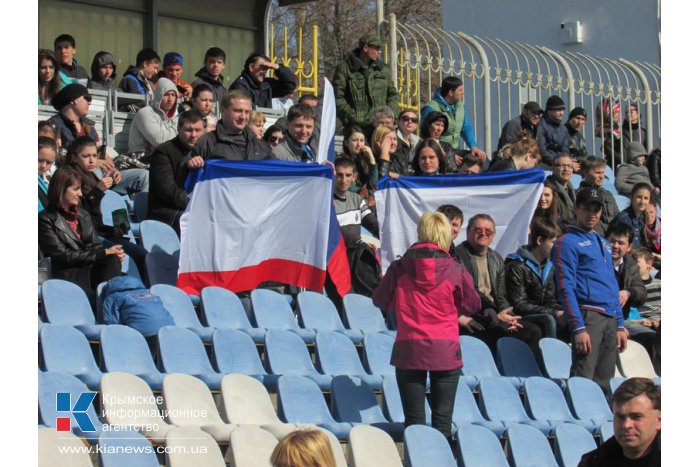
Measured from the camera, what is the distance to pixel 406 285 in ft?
26.4

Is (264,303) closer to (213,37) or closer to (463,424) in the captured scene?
(463,424)

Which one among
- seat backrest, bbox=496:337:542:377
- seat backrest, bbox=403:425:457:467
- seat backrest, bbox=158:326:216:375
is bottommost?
seat backrest, bbox=403:425:457:467

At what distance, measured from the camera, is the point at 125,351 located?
313 inches

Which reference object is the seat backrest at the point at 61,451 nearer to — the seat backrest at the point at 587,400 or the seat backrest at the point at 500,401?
the seat backrest at the point at 500,401

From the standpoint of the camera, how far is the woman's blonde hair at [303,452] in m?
5.43

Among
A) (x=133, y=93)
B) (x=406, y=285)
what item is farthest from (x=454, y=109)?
(x=406, y=285)

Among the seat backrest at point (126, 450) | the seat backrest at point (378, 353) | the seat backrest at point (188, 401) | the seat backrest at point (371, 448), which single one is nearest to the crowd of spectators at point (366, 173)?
the seat backrest at point (378, 353)

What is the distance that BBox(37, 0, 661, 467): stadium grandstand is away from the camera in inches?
296

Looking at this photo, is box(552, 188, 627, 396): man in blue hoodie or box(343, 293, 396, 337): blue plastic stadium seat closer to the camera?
box(552, 188, 627, 396): man in blue hoodie

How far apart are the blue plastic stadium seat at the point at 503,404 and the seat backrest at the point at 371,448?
4.96 feet

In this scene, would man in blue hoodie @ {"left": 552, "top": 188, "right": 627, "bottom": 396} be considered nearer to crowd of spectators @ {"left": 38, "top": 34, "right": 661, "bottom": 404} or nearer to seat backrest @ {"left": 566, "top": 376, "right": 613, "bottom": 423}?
crowd of spectators @ {"left": 38, "top": 34, "right": 661, "bottom": 404}

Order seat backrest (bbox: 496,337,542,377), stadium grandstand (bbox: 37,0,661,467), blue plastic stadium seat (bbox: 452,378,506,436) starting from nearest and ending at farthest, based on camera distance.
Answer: stadium grandstand (bbox: 37,0,661,467) → blue plastic stadium seat (bbox: 452,378,506,436) → seat backrest (bbox: 496,337,542,377)

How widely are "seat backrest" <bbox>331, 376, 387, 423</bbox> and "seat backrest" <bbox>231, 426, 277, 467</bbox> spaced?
129 centimetres

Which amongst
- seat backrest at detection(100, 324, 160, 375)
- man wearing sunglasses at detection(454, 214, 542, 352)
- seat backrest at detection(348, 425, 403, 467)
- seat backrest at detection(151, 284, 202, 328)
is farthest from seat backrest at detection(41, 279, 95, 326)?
man wearing sunglasses at detection(454, 214, 542, 352)
